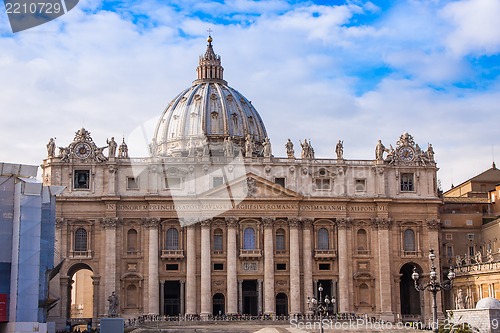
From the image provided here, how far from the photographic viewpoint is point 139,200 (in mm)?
83688

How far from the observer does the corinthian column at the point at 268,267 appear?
8275 cm

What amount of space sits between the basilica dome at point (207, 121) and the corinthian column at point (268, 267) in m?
22.9

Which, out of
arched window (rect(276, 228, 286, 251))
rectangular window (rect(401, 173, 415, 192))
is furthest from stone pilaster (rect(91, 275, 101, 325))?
rectangular window (rect(401, 173, 415, 192))

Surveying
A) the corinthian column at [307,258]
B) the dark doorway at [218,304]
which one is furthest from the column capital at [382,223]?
the dark doorway at [218,304]

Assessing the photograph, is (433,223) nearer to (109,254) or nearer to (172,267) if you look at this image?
(172,267)

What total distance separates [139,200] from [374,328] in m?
25.5

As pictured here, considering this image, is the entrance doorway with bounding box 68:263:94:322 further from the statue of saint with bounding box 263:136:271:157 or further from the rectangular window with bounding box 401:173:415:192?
the rectangular window with bounding box 401:173:415:192

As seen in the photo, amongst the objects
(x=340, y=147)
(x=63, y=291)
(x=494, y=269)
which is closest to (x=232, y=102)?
(x=340, y=147)

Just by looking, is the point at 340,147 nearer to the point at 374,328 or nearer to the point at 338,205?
the point at 338,205

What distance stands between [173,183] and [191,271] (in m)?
8.02

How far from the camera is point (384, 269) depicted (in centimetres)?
8425

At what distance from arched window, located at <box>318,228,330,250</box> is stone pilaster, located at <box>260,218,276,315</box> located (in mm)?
4537

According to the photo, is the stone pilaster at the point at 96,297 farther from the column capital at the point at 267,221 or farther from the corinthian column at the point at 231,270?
the column capital at the point at 267,221

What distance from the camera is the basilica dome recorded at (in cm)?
10912
